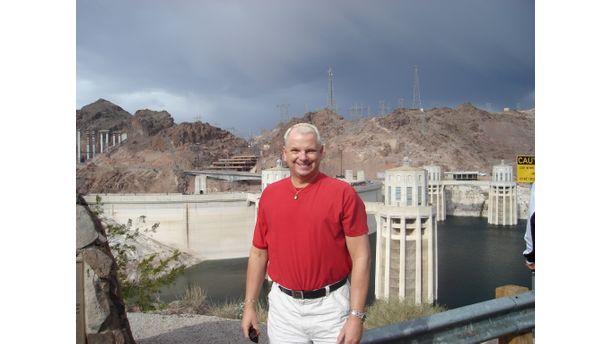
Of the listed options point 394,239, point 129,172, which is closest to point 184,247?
point 394,239

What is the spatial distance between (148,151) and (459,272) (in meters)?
46.6

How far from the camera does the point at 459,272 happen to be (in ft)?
79.9

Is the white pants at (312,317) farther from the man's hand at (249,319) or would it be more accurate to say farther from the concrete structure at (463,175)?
the concrete structure at (463,175)

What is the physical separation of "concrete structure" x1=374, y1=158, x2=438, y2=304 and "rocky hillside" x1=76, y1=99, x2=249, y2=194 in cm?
2802

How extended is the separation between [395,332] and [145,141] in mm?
66108

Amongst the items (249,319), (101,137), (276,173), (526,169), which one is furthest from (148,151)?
(249,319)

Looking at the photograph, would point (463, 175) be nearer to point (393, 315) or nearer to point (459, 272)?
point (459, 272)

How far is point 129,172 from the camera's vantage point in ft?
164

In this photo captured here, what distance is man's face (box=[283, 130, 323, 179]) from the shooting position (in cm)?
205

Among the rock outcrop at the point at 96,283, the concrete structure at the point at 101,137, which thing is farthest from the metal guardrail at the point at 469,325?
the concrete structure at the point at 101,137

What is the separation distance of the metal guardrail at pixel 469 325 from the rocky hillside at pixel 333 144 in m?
49.8

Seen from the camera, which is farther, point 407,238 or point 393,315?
point 407,238

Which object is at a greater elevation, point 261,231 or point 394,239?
point 261,231
